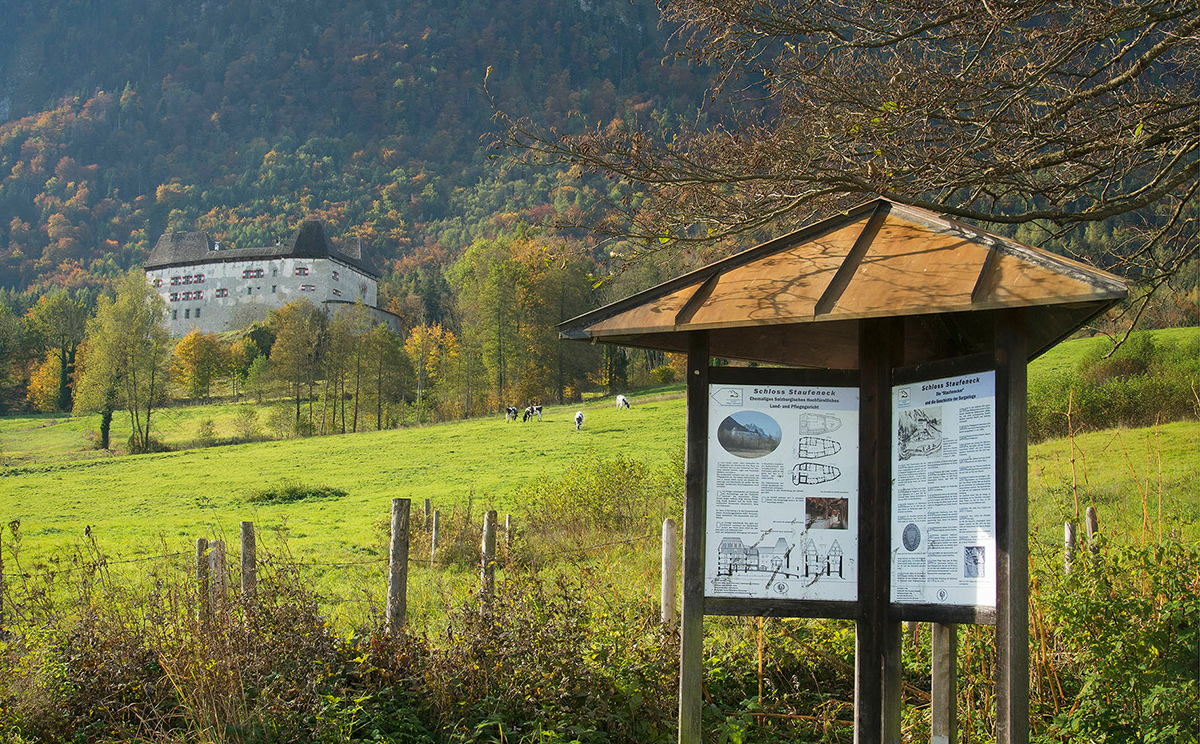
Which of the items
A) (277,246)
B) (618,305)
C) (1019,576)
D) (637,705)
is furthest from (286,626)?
(277,246)

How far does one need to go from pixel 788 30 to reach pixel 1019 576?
14.0ft

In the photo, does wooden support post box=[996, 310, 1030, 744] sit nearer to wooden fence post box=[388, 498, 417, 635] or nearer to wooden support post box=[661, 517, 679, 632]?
wooden support post box=[661, 517, 679, 632]

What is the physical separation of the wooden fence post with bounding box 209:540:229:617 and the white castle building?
99.3m

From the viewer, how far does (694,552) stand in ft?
14.5

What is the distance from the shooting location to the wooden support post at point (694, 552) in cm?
439

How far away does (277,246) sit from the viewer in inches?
4414

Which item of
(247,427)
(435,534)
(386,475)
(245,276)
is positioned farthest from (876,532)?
(245,276)

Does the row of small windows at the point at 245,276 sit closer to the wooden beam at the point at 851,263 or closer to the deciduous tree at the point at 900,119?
the deciduous tree at the point at 900,119

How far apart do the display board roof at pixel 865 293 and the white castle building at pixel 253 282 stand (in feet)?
335

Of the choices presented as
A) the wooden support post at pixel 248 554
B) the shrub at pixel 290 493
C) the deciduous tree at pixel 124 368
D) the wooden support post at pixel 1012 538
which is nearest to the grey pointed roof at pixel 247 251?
the deciduous tree at pixel 124 368

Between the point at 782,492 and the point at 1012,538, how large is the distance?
3.37ft

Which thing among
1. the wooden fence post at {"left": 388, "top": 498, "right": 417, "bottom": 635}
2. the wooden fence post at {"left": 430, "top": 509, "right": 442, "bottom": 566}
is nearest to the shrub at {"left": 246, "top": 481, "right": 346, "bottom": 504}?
the wooden fence post at {"left": 430, "top": 509, "right": 442, "bottom": 566}

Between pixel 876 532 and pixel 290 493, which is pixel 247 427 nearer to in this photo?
pixel 290 493

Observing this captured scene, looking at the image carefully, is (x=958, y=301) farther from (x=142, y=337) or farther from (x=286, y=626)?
(x=142, y=337)
